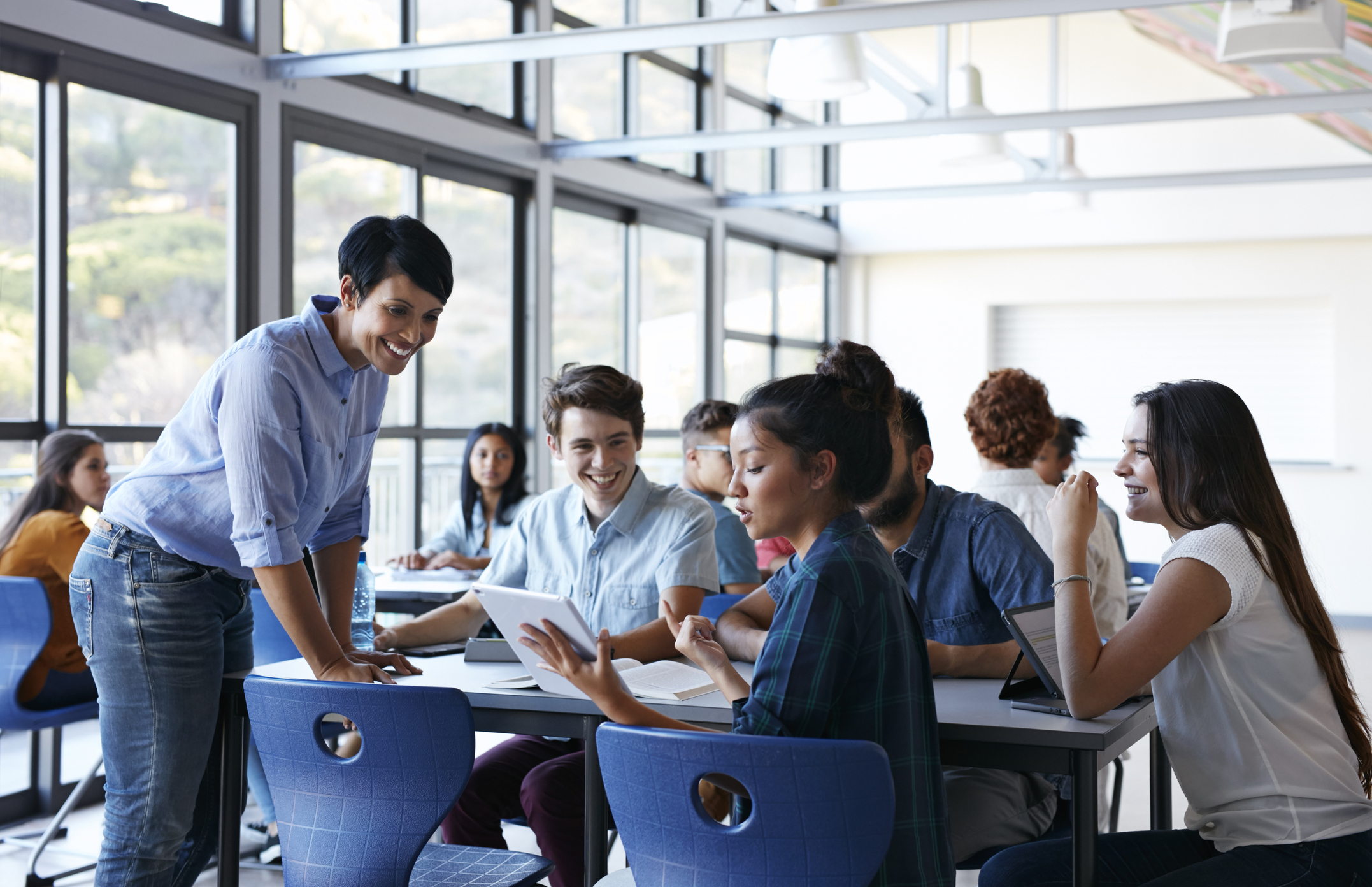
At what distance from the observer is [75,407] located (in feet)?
13.4

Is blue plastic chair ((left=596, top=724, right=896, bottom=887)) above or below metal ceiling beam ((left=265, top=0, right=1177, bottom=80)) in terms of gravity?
below

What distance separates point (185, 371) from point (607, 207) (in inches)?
125

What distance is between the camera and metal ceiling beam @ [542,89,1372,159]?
4.80 m

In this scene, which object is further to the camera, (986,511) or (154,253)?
(154,253)

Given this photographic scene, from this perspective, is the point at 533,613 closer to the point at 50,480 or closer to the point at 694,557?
the point at 694,557

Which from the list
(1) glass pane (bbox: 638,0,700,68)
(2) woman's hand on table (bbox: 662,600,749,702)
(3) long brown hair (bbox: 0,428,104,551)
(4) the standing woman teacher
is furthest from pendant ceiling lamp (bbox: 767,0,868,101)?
(2) woman's hand on table (bbox: 662,600,749,702)

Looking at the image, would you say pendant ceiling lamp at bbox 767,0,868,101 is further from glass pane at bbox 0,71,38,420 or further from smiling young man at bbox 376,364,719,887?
glass pane at bbox 0,71,38,420

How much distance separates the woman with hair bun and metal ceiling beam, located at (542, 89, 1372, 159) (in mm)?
3904

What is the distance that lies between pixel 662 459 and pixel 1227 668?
19.9 ft

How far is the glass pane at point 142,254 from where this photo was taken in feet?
13.4

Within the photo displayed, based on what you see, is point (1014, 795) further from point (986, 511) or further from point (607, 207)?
point (607, 207)

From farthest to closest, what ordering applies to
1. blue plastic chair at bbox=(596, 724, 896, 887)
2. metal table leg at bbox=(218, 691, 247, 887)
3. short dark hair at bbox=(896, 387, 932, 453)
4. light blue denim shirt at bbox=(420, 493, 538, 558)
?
1. light blue denim shirt at bbox=(420, 493, 538, 558)
2. short dark hair at bbox=(896, 387, 932, 453)
3. metal table leg at bbox=(218, 691, 247, 887)
4. blue plastic chair at bbox=(596, 724, 896, 887)

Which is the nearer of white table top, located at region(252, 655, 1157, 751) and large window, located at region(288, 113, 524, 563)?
white table top, located at region(252, 655, 1157, 751)

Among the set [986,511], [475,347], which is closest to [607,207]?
[475,347]
